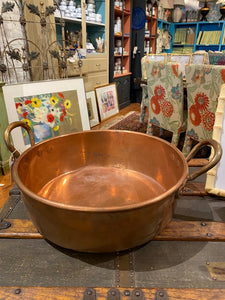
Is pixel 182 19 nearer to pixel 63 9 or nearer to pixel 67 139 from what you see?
pixel 63 9

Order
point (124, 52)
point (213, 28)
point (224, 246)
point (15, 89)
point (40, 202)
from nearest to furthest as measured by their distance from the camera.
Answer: point (40, 202)
point (224, 246)
point (15, 89)
point (124, 52)
point (213, 28)

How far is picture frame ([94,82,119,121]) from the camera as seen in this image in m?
2.80

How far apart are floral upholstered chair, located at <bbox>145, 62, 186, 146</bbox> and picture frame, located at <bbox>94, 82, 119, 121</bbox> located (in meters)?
0.85

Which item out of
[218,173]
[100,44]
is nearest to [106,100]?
[100,44]

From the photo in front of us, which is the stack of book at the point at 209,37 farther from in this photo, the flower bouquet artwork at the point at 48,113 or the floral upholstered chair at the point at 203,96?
the flower bouquet artwork at the point at 48,113

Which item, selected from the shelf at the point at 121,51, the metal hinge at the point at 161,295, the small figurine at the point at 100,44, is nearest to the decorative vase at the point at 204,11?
the shelf at the point at 121,51

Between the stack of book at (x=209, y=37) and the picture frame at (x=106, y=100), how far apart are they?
3.11 meters

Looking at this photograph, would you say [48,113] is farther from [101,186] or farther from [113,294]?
[113,294]

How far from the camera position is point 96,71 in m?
2.76

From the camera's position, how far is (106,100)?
2.95 m

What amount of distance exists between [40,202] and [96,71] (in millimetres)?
2610

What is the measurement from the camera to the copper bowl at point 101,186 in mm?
364

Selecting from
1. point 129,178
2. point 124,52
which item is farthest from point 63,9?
point 129,178

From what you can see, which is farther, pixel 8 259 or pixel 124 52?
pixel 124 52
